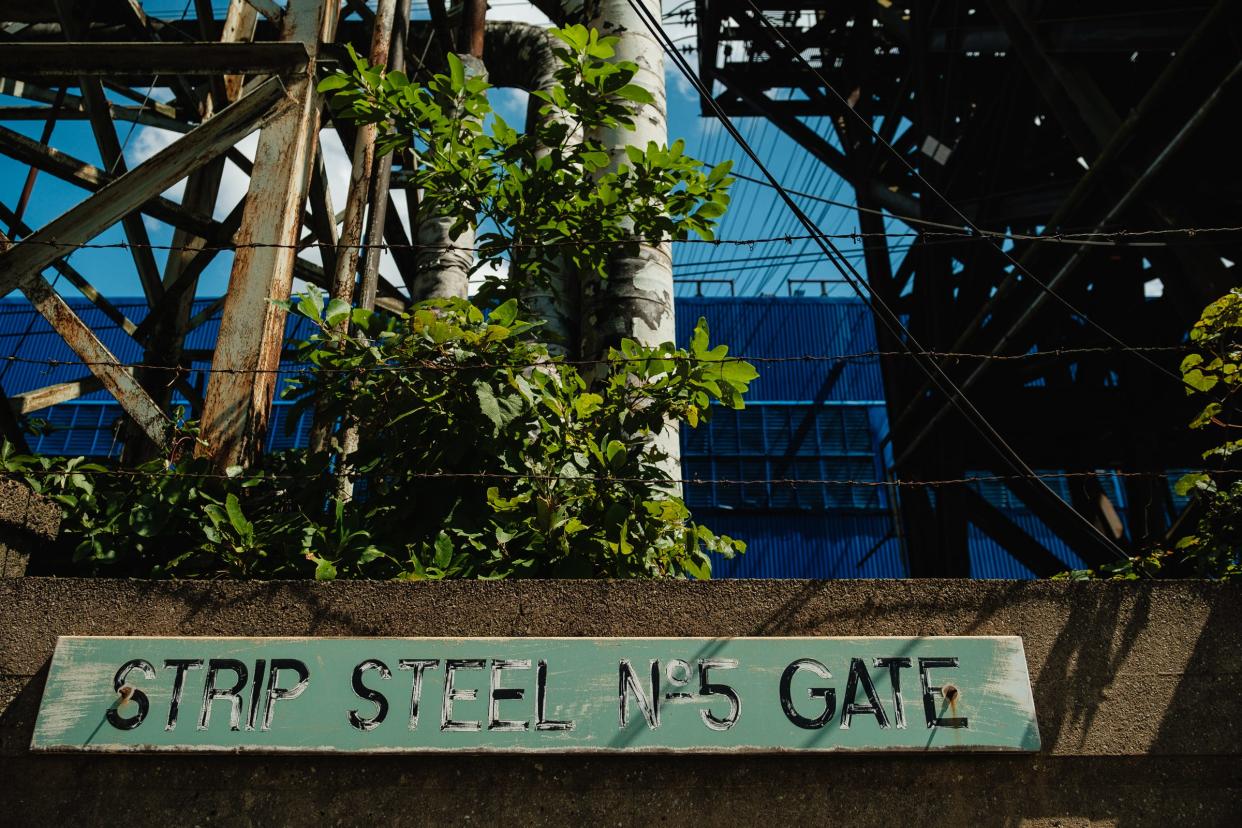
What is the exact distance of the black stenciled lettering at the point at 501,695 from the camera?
104 inches

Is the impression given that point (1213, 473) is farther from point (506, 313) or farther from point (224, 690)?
point (224, 690)

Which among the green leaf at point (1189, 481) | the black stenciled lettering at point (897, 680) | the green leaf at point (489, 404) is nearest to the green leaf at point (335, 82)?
the green leaf at point (489, 404)

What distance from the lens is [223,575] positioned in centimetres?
304

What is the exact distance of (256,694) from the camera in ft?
8.76

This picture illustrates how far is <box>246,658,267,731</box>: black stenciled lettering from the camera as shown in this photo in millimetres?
2646

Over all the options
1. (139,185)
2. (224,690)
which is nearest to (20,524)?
(224,690)

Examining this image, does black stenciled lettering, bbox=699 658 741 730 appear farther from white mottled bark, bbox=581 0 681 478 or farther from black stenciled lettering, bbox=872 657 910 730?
white mottled bark, bbox=581 0 681 478

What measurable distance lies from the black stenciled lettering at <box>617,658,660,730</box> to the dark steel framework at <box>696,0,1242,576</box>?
3739 millimetres

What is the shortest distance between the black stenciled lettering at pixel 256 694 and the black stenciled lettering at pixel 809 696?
4.57 ft

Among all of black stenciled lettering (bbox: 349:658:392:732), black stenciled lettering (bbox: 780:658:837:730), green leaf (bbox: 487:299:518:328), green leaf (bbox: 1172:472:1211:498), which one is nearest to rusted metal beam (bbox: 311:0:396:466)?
green leaf (bbox: 487:299:518:328)

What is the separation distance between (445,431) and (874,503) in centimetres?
1811

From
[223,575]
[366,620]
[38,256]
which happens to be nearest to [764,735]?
[366,620]

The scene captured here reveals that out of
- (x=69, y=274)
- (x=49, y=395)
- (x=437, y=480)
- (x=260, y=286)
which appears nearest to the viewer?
(x=437, y=480)

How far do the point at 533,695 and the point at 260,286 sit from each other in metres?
1.97
